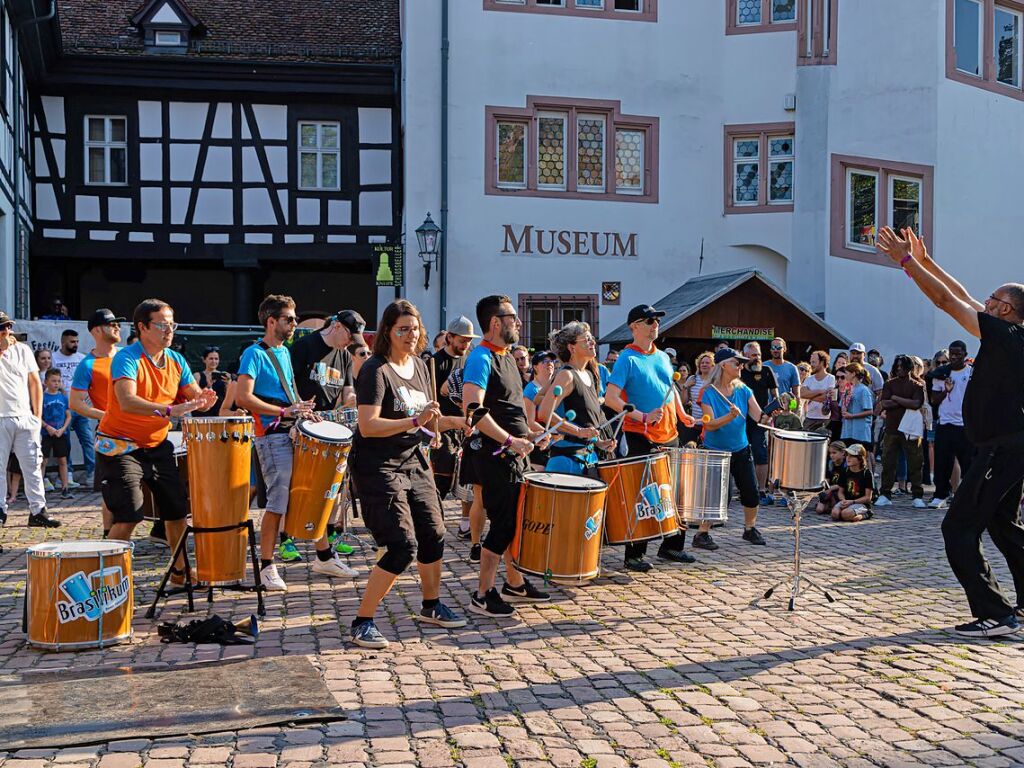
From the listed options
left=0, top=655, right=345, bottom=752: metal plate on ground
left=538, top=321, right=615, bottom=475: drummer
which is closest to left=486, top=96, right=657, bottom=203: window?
left=538, top=321, right=615, bottom=475: drummer

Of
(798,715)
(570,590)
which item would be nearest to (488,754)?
(798,715)

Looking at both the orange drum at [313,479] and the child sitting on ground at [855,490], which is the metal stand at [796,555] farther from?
the child sitting on ground at [855,490]

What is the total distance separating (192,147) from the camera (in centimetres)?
2405

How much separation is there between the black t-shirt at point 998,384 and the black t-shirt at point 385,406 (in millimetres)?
3250

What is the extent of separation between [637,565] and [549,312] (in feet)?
45.8

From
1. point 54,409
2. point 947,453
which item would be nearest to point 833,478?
point 947,453

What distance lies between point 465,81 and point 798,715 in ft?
60.1

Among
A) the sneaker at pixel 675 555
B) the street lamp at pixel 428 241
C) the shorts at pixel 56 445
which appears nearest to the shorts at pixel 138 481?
the sneaker at pixel 675 555

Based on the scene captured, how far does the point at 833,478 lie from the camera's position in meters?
13.1

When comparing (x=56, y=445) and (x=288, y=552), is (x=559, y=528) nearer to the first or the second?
(x=288, y=552)

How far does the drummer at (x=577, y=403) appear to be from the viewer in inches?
312

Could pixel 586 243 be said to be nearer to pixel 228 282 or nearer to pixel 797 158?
pixel 797 158

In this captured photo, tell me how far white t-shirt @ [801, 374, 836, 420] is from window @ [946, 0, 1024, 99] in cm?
1031

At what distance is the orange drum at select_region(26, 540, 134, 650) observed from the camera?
611 centimetres
